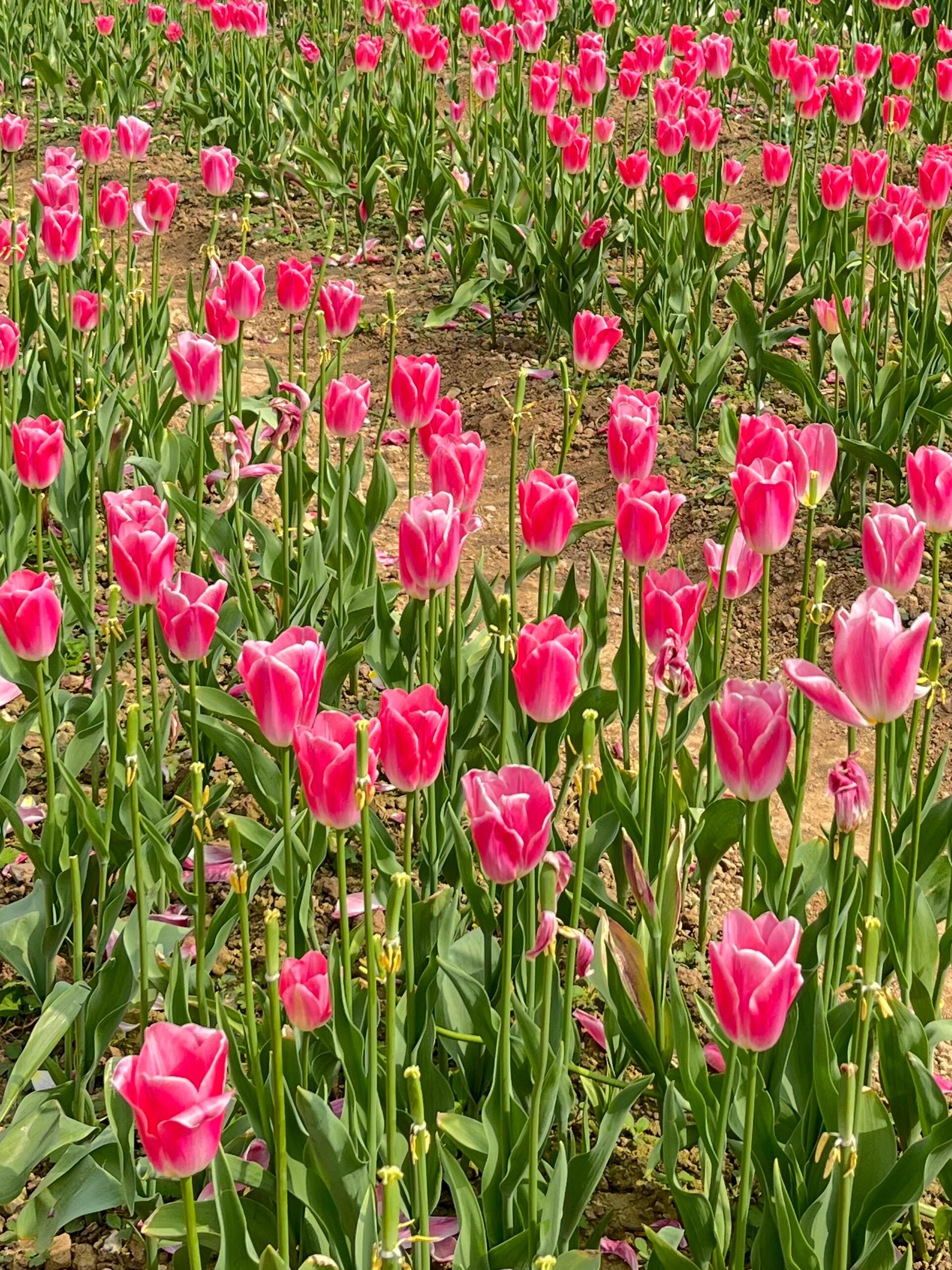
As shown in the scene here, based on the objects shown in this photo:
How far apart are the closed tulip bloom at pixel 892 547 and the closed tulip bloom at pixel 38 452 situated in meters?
1.35

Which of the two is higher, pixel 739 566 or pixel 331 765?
pixel 331 765

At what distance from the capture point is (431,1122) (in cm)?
173

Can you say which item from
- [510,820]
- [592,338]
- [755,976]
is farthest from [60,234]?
[755,976]

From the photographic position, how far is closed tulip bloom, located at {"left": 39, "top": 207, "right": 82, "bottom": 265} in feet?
10.8

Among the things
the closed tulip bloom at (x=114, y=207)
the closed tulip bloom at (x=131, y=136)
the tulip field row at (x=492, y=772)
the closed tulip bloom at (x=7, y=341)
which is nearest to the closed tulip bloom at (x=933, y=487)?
the tulip field row at (x=492, y=772)

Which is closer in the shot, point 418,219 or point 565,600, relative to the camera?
point 565,600

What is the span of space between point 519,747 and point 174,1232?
97 centimetres

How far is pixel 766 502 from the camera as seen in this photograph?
76.7 inches

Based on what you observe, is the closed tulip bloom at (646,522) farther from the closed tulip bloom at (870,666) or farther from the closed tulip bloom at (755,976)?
the closed tulip bloom at (755,976)

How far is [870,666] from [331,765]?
1.70ft

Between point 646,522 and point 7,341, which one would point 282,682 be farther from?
point 7,341

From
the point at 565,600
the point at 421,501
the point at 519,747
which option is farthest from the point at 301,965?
the point at 565,600

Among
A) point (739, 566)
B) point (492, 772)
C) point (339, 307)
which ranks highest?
point (339, 307)

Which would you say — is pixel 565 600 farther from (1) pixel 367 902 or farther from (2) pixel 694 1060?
(1) pixel 367 902
